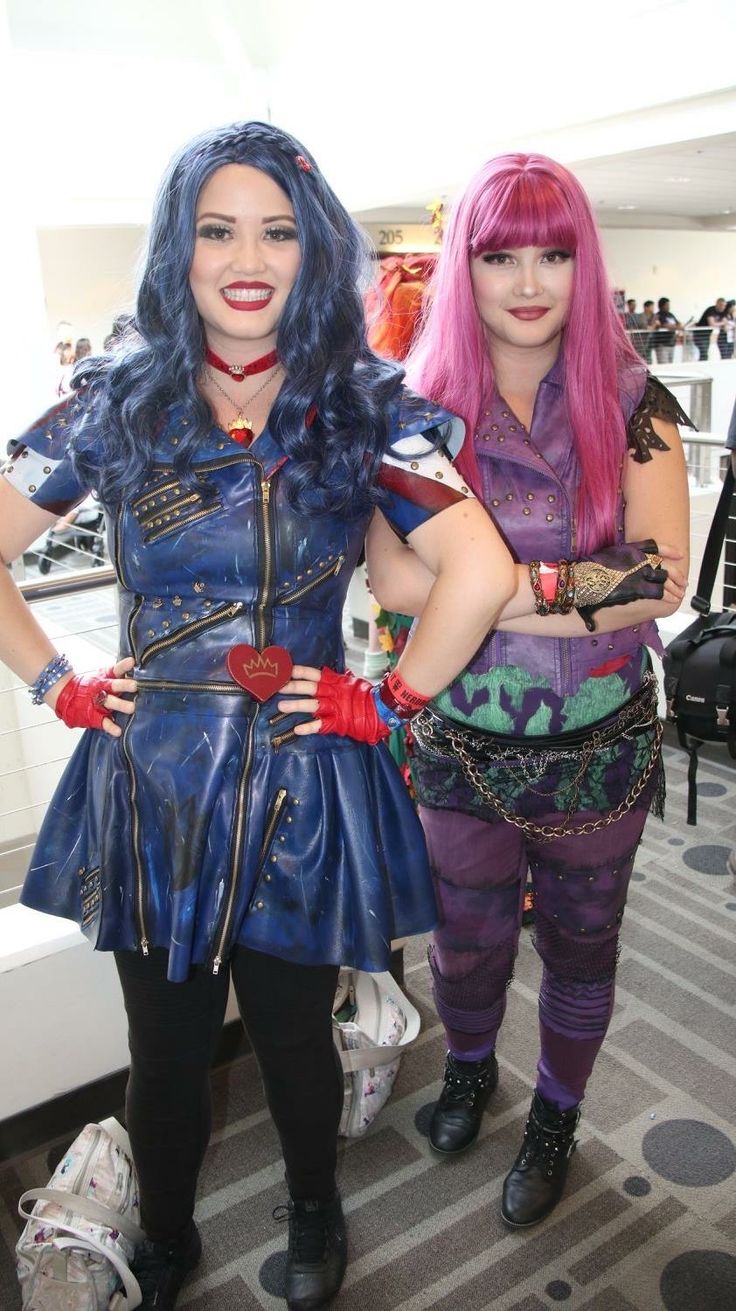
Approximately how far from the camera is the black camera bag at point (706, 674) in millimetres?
2168

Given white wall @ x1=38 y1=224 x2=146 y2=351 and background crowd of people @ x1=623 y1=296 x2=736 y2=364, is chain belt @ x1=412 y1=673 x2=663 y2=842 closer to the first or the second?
background crowd of people @ x1=623 y1=296 x2=736 y2=364

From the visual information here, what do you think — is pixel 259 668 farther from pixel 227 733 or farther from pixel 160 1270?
pixel 160 1270

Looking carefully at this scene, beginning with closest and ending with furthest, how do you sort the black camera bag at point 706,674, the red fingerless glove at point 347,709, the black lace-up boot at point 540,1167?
the red fingerless glove at point 347,709, the black lace-up boot at point 540,1167, the black camera bag at point 706,674

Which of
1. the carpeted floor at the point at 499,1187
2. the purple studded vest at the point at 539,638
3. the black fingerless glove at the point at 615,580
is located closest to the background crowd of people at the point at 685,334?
the carpeted floor at the point at 499,1187

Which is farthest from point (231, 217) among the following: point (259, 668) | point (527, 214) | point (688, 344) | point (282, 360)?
point (688, 344)

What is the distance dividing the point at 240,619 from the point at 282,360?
353 mm

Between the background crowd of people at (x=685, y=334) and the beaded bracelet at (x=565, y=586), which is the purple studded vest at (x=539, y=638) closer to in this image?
the beaded bracelet at (x=565, y=586)

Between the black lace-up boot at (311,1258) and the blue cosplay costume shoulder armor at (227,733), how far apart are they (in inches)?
23.4

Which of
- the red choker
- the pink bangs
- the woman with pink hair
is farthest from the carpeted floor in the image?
the pink bangs

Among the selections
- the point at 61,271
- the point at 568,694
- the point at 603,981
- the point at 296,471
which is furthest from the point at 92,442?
the point at 61,271

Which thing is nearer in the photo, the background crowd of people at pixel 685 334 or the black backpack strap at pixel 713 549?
the black backpack strap at pixel 713 549

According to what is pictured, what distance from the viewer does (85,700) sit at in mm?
1471

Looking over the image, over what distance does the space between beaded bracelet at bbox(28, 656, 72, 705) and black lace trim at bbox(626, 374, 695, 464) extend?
946 mm

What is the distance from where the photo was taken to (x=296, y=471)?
1.33 m
